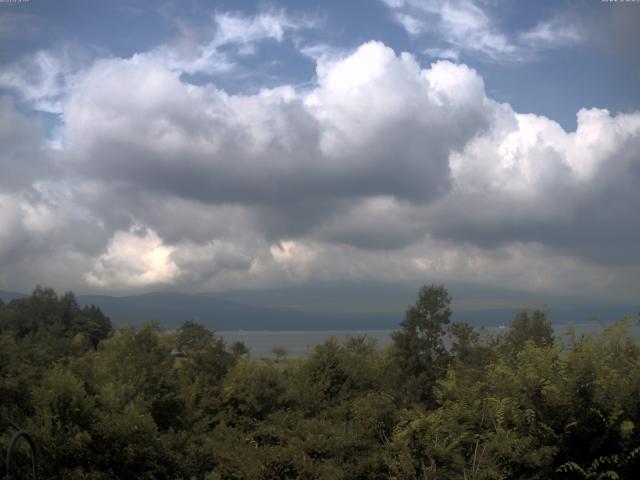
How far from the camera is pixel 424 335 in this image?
126 feet

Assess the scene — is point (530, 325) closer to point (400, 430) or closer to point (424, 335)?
point (424, 335)

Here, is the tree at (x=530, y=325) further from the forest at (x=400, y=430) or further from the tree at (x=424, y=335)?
the forest at (x=400, y=430)

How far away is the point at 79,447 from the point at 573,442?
8.75 meters

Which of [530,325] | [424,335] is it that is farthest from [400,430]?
[530,325]

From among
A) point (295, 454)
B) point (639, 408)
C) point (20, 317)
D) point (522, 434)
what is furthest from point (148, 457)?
point (20, 317)

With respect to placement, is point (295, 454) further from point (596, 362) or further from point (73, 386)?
point (596, 362)

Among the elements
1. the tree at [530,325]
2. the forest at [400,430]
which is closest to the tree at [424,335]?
the tree at [530,325]

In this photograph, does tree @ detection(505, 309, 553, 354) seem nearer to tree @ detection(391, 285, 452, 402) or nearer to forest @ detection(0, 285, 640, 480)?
tree @ detection(391, 285, 452, 402)

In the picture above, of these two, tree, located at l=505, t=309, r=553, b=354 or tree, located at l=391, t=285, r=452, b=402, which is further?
tree, located at l=505, t=309, r=553, b=354

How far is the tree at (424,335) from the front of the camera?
37750mm

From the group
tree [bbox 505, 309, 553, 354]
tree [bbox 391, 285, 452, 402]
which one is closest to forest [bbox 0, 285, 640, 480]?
tree [bbox 391, 285, 452, 402]

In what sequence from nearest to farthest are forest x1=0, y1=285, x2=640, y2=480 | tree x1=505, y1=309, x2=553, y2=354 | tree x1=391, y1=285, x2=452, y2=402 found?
forest x1=0, y1=285, x2=640, y2=480 < tree x1=391, y1=285, x2=452, y2=402 < tree x1=505, y1=309, x2=553, y2=354

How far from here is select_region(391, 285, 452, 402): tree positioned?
3775 centimetres

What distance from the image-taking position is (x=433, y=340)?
38156 millimetres
